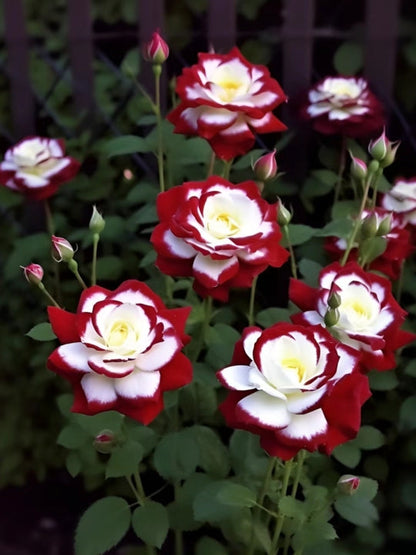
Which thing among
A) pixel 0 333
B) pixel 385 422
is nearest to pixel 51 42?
pixel 0 333

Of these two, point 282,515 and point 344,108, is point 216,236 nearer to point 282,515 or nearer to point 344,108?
point 282,515

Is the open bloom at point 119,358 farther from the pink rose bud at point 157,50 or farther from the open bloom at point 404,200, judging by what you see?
the open bloom at point 404,200

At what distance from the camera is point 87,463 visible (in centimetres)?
155

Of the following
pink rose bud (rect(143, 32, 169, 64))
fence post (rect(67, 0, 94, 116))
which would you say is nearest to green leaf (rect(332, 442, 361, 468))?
pink rose bud (rect(143, 32, 169, 64))

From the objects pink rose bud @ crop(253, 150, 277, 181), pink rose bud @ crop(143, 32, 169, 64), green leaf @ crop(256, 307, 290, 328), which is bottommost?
green leaf @ crop(256, 307, 290, 328)

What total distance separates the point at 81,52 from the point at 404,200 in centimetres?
88

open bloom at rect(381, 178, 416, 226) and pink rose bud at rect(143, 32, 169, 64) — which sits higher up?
pink rose bud at rect(143, 32, 169, 64)

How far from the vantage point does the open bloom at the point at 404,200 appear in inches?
57.9

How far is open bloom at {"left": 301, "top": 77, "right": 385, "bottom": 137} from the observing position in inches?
62.9

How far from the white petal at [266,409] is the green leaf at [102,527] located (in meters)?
0.38

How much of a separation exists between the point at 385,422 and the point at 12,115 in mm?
1183

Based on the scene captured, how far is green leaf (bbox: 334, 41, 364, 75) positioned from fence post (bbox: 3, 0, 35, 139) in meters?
0.77

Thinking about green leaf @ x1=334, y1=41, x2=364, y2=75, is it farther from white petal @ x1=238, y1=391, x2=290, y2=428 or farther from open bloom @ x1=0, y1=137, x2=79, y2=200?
white petal @ x1=238, y1=391, x2=290, y2=428

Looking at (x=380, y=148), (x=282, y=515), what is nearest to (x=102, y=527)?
(x=282, y=515)
